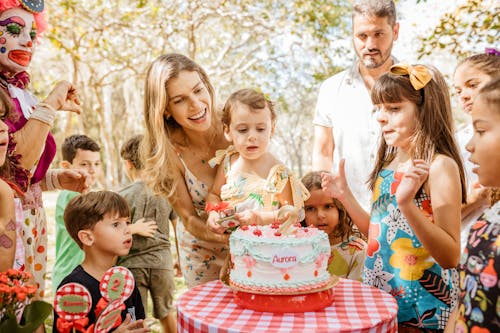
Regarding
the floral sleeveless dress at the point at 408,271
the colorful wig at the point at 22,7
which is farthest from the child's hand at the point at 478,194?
the colorful wig at the point at 22,7

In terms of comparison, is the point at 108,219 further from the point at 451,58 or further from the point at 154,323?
the point at 451,58

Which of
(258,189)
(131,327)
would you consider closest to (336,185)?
(258,189)

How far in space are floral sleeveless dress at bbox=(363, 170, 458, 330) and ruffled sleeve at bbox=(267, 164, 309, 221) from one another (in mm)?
543

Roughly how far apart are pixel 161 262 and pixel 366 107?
1.91 metres

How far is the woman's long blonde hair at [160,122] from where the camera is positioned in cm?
311

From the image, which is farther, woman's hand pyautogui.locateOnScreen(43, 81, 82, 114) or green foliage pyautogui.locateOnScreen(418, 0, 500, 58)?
green foliage pyautogui.locateOnScreen(418, 0, 500, 58)

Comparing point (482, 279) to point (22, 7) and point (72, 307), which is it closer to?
point (72, 307)

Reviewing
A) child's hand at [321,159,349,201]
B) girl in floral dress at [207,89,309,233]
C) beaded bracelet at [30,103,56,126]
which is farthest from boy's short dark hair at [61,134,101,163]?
child's hand at [321,159,349,201]

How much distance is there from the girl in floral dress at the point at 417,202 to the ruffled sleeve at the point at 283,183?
0.47 m

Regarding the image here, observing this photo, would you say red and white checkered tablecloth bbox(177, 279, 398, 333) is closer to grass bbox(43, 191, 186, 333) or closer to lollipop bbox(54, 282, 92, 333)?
lollipop bbox(54, 282, 92, 333)

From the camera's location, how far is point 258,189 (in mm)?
3051

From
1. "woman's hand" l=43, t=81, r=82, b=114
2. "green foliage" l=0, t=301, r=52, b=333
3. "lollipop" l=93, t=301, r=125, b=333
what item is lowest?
"lollipop" l=93, t=301, r=125, b=333

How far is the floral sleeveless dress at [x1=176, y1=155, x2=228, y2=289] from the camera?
321 centimetres

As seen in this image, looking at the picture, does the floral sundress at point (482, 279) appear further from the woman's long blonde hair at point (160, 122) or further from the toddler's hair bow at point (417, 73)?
the woman's long blonde hair at point (160, 122)
